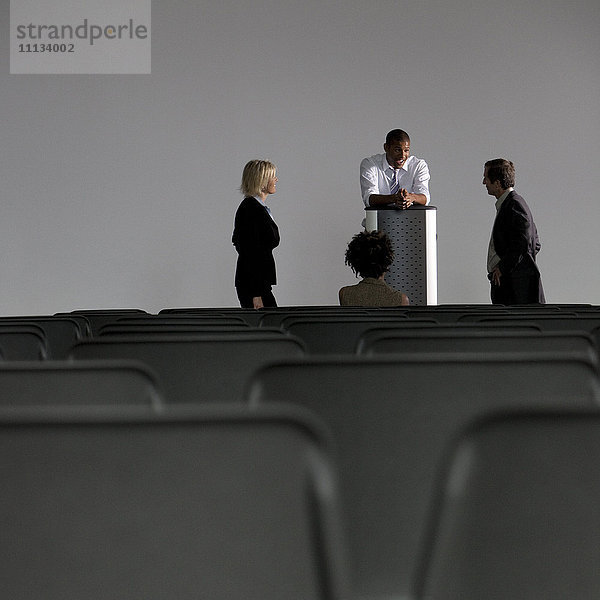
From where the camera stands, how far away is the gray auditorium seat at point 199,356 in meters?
2.04

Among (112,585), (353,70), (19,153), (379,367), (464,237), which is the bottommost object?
(112,585)

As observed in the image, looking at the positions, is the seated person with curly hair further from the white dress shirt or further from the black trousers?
the white dress shirt

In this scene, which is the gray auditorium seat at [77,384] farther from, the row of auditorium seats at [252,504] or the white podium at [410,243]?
the white podium at [410,243]

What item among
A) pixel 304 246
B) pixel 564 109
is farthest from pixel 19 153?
pixel 564 109

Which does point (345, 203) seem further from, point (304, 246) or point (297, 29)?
point (297, 29)

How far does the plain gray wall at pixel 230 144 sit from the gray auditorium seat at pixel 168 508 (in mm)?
8970

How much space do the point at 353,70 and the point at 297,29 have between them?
2.17 ft

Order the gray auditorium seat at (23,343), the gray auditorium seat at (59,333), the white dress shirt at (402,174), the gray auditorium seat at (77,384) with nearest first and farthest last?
1. the gray auditorium seat at (77,384)
2. the gray auditorium seat at (23,343)
3. the gray auditorium seat at (59,333)
4. the white dress shirt at (402,174)

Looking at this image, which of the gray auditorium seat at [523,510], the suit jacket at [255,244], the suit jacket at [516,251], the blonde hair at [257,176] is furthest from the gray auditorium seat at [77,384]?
the suit jacket at [516,251]

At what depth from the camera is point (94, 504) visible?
0.92 metres

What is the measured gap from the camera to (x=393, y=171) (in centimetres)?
770

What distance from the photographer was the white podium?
652 cm

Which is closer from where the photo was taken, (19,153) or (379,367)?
(379,367)

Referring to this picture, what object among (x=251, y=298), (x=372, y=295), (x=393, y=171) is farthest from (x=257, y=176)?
(x=372, y=295)
